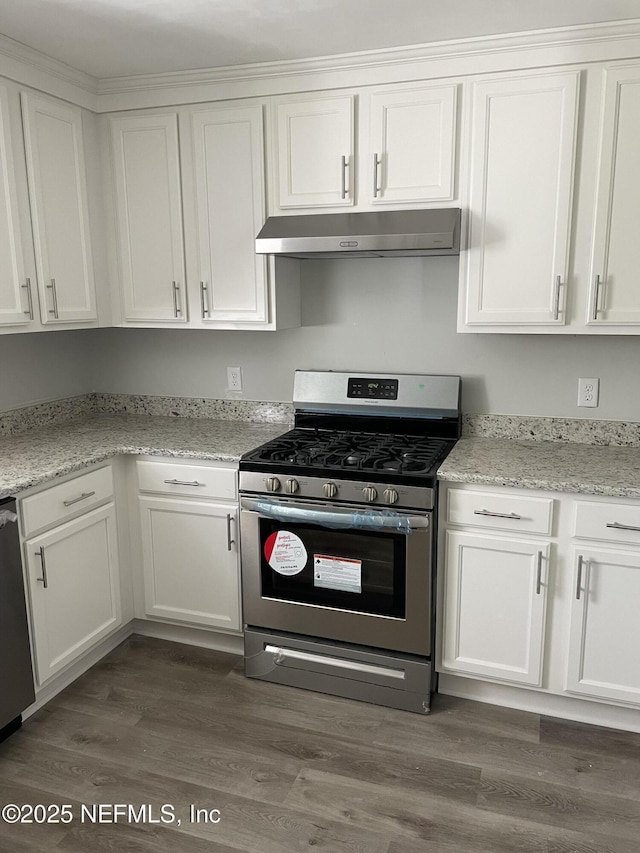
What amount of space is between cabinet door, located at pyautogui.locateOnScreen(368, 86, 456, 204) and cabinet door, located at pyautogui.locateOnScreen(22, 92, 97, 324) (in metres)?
1.25

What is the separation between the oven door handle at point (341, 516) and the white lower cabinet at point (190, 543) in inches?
7.0

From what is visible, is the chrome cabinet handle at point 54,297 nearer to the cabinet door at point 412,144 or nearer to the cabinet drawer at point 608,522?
the cabinet door at point 412,144

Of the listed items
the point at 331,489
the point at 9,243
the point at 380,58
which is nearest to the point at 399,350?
the point at 331,489

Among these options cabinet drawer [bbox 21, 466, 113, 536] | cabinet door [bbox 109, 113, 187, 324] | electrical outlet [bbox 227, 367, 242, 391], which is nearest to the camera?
cabinet drawer [bbox 21, 466, 113, 536]

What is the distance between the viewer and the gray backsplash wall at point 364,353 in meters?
2.77

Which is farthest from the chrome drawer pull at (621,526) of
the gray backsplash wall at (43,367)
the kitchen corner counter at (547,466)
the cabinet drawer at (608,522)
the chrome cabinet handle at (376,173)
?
the gray backsplash wall at (43,367)

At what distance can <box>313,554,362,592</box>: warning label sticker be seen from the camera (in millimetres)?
2516

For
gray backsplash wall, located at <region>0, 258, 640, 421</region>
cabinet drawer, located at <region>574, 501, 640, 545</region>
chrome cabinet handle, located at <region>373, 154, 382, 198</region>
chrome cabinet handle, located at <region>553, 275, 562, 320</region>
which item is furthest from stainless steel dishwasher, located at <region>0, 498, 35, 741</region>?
chrome cabinet handle, located at <region>553, 275, 562, 320</region>

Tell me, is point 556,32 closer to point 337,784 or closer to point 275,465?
point 275,465

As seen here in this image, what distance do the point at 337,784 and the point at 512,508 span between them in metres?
1.07

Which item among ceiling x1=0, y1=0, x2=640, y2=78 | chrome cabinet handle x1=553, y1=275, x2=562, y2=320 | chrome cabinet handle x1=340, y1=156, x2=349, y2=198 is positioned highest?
ceiling x1=0, y1=0, x2=640, y2=78

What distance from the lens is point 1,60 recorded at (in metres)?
2.45

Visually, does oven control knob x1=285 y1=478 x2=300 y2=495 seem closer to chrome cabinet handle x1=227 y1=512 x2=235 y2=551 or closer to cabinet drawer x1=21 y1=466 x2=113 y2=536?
chrome cabinet handle x1=227 y1=512 x2=235 y2=551

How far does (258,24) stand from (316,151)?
0.51 metres
